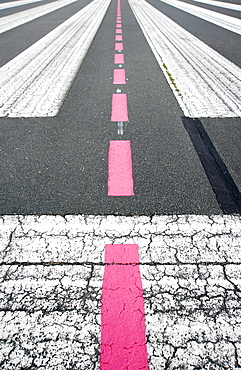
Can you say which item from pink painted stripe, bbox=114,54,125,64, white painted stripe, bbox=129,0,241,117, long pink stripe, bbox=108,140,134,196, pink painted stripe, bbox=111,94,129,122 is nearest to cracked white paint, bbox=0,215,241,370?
long pink stripe, bbox=108,140,134,196

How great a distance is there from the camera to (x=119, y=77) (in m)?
6.21

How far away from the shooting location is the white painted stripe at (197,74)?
4.93 m

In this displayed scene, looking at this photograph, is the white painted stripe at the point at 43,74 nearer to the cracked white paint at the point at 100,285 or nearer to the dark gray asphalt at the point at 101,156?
the dark gray asphalt at the point at 101,156

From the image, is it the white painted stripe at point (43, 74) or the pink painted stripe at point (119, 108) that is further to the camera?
the white painted stripe at point (43, 74)

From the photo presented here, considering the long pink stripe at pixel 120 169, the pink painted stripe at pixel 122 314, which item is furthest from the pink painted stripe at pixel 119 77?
the pink painted stripe at pixel 122 314

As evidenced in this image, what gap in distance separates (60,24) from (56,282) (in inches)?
484

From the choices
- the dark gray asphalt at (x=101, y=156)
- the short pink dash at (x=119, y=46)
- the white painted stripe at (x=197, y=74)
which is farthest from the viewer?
the short pink dash at (x=119, y=46)

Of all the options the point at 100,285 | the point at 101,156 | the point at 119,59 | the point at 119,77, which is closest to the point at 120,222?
the point at 100,285

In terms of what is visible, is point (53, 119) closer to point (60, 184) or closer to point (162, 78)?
point (60, 184)

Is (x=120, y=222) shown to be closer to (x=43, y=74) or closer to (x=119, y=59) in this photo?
(x=43, y=74)

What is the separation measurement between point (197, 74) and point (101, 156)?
12.6 feet

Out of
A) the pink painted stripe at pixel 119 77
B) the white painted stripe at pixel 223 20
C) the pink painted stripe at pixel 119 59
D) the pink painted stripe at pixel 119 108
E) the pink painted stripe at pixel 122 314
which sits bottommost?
the pink painted stripe at pixel 122 314

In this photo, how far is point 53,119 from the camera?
4512 millimetres

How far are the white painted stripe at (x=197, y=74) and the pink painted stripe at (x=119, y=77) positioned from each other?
2.98 feet
